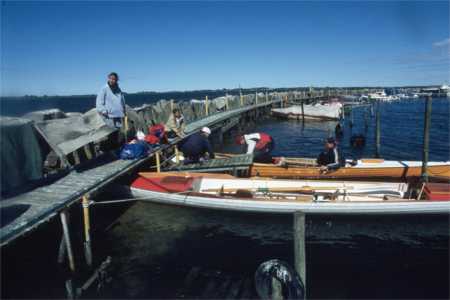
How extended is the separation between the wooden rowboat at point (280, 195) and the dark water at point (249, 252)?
634mm

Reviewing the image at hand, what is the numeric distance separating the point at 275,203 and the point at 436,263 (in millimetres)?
4678

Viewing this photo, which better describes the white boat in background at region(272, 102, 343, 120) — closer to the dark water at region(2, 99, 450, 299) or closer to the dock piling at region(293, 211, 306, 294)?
the dark water at region(2, 99, 450, 299)

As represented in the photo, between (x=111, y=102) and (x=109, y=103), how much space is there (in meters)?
0.08

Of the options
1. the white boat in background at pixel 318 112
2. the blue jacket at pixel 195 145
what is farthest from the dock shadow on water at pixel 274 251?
the white boat in background at pixel 318 112

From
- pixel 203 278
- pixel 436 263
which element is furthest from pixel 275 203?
pixel 436 263

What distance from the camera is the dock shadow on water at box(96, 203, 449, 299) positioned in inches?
311

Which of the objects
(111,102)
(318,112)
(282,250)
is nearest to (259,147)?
(282,250)

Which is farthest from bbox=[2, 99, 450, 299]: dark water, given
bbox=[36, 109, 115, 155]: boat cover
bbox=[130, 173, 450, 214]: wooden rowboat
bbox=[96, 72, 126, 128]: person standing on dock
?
bbox=[96, 72, 126, 128]: person standing on dock

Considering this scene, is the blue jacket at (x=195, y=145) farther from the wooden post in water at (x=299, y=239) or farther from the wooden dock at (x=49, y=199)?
the wooden post in water at (x=299, y=239)

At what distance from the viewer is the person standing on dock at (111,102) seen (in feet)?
39.6

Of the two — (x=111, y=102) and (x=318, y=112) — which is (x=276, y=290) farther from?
(x=318, y=112)

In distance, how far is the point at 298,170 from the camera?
13133 mm

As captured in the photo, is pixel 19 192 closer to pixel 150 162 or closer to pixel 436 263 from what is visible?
pixel 150 162

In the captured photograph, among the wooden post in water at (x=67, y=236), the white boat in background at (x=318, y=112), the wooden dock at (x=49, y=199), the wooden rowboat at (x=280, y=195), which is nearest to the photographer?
the wooden dock at (x=49, y=199)
